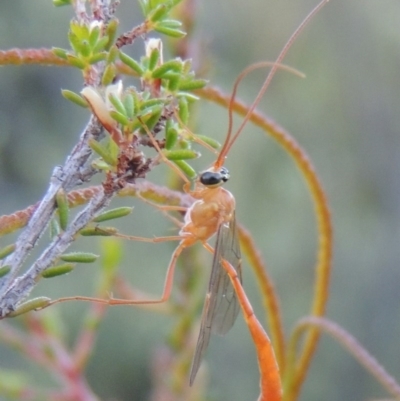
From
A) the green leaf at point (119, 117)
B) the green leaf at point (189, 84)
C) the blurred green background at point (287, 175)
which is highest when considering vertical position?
the blurred green background at point (287, 175)

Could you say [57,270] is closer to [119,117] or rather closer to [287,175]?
[119,117]

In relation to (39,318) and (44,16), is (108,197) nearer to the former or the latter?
(39,318)

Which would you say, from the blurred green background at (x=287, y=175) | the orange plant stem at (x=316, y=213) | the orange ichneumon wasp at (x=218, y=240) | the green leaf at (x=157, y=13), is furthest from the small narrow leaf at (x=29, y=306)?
the blurred green background at (x=287, y=175)

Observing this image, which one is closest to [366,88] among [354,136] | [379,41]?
[354,136]

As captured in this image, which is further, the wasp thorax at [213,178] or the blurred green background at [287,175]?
the blurred green background at [287,175]

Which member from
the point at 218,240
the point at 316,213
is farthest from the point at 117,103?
the point at 218,240

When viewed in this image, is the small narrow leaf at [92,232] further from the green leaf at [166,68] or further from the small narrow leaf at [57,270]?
the green leaf at [166,68]

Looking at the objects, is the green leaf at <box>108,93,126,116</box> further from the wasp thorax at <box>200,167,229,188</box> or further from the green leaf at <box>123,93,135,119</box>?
the wasp thorax at <box>200,167,229,188</box>
